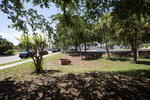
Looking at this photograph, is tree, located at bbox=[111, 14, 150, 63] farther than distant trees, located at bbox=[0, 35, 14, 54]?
No

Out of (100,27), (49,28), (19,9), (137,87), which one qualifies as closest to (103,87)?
(137,87)

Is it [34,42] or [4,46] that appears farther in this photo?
[4,46]

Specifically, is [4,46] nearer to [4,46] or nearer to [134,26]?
[4,46]

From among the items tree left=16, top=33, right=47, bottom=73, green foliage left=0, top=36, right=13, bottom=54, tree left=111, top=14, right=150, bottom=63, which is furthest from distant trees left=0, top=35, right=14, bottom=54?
tree left=111, top=14, right=150, bottom=63

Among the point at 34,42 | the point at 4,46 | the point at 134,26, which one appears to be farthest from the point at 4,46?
the point at 134,26

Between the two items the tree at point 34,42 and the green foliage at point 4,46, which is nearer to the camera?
the tree at point 34,42

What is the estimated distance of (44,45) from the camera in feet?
22.0

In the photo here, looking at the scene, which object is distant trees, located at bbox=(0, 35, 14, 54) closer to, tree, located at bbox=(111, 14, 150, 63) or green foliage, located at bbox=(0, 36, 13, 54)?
green foliage, located at bbox=(0, 36, 13, 54)

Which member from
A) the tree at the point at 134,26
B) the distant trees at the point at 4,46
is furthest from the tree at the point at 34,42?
the distant trees at the point at 4,46

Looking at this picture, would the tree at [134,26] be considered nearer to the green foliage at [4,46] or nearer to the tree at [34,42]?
the tree at [34,42]

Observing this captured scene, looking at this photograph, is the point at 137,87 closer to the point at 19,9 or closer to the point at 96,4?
the point at 96,4

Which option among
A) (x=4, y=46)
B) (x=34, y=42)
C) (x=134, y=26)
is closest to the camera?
(x=34, y=42)

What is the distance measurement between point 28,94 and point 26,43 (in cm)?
391

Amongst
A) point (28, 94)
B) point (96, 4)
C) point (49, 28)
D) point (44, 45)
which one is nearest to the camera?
point (28, 94)
